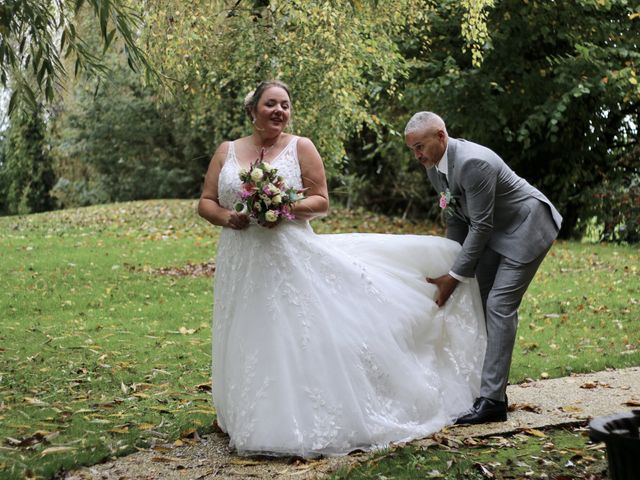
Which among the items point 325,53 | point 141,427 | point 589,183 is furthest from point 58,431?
point 589,183

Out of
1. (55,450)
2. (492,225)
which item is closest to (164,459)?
(55,450)

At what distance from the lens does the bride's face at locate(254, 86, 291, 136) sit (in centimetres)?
511

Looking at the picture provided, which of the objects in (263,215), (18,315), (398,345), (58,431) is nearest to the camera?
(263,215)

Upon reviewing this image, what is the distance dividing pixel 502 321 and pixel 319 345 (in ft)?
3.96

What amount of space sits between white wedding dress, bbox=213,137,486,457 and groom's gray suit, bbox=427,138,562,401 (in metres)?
0.30

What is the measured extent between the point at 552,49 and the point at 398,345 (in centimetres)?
1388

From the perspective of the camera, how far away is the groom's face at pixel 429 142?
17.3ft

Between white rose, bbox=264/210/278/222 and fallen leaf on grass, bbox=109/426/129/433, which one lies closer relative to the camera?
white rose, bbox=264/210/278/222

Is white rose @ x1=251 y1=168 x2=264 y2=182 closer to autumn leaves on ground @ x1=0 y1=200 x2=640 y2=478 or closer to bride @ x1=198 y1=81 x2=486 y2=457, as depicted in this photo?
bride @ x1=198 y1=81 x2=486 y2=457

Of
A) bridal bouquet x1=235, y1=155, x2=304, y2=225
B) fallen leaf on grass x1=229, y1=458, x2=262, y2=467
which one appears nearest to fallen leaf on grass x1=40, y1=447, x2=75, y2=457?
fallen leaf on grass x1=229, y1=458, x2=262, y2=467

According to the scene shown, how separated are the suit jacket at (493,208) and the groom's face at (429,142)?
0.21 feet

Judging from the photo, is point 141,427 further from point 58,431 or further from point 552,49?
point 552,49

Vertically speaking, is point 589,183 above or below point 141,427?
above

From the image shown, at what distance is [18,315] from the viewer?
10.8 meters
